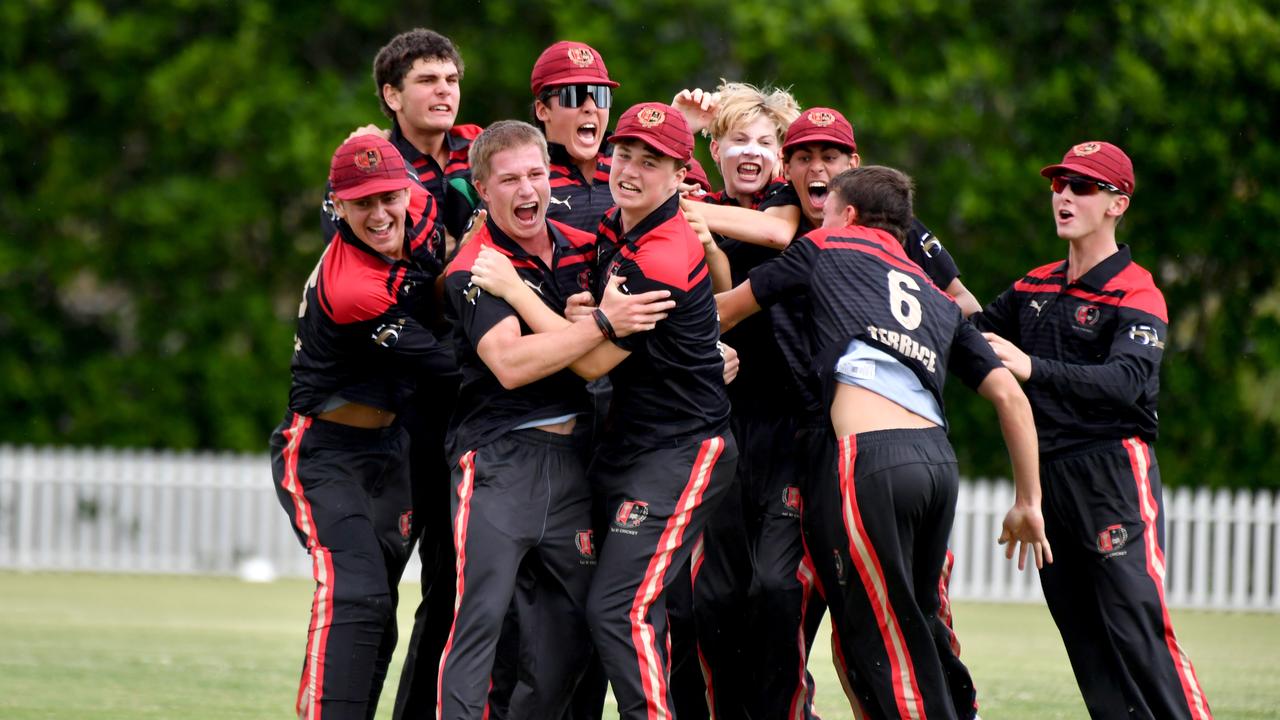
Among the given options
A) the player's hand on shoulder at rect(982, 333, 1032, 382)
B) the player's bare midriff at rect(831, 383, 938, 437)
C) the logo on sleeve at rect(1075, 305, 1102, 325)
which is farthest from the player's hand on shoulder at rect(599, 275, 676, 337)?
the logo on sleeve at rect(1075, 305, 1102, 325)

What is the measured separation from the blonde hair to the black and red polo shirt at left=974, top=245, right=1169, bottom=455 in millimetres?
1346

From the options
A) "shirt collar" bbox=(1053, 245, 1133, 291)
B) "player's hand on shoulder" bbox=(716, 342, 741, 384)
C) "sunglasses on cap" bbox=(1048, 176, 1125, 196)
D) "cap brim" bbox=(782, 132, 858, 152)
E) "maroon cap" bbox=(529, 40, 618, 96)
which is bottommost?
"player's hand on shoulder" bbox=(716, 342, 741, 384)

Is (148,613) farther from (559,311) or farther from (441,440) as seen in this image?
(559,311)

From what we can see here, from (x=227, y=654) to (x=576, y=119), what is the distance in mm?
A: 4936

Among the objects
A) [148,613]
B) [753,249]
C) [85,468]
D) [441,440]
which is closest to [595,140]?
[753,249]

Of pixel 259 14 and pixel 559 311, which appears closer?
pixel 559 311

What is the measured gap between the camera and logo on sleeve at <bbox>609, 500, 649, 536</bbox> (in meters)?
6.07

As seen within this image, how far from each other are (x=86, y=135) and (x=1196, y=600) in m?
12.8

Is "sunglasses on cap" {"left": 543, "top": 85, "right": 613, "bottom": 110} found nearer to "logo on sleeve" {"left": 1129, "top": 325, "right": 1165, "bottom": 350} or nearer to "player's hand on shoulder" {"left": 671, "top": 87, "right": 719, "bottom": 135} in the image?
"player's hand on shoulder" {"left": 671, "top": 87, "right": 719, "bottom": 135}

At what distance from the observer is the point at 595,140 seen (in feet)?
23.4

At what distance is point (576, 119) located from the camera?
7121mm

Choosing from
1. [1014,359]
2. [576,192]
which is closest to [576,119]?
[576,192]

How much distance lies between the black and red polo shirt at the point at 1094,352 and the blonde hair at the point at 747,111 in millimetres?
1346

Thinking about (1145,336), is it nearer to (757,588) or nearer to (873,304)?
(873,304)
